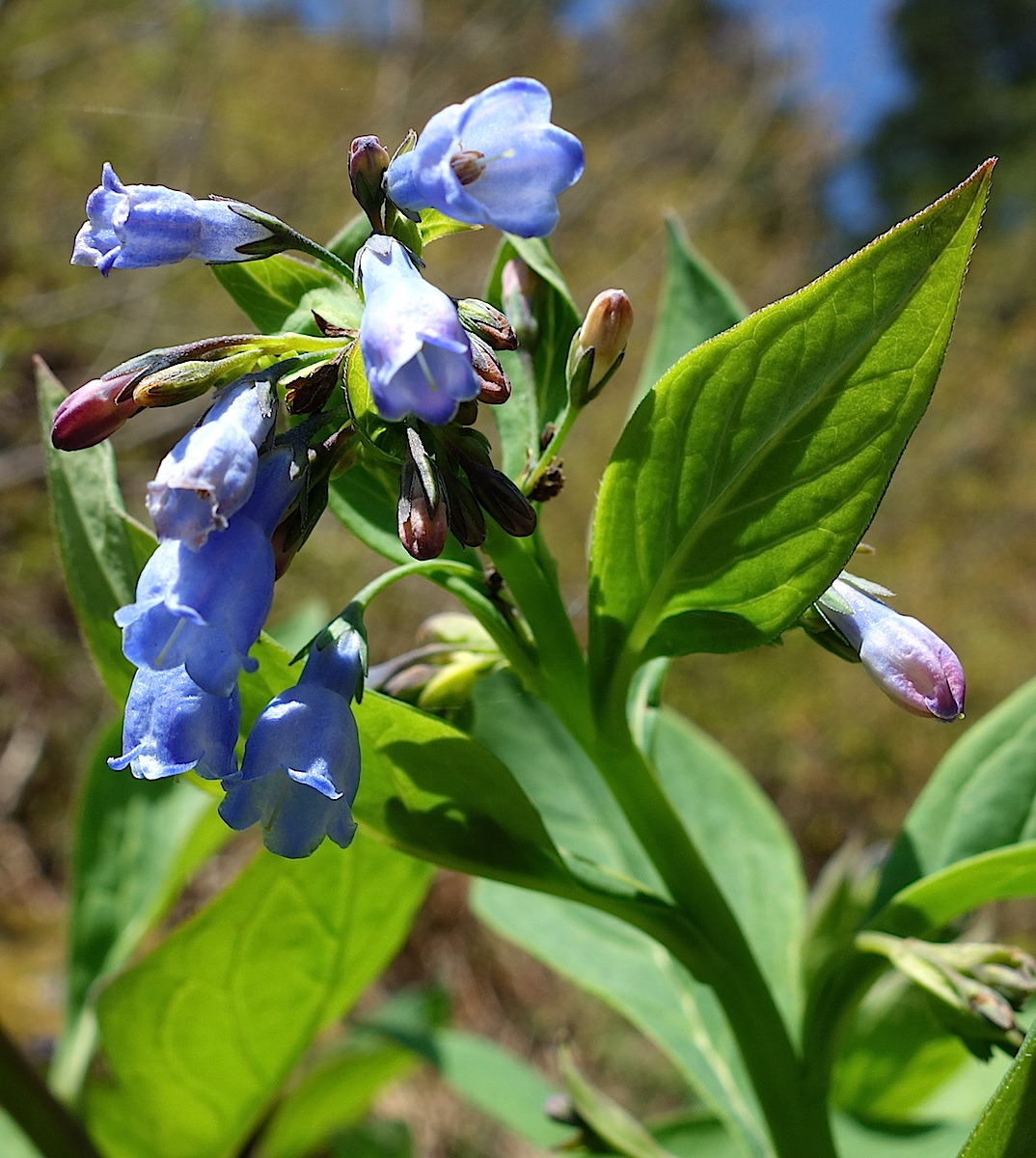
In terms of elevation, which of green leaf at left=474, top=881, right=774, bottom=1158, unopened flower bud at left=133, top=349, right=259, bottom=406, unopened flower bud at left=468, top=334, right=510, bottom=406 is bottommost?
green leaf at left=474, top=881, right=774, bottom=1158

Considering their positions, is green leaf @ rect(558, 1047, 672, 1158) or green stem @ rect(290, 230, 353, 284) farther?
green leaf @ rect(558, 1047, 672, 1158)

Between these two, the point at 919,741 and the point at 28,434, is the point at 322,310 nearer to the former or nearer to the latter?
the point at 919,741

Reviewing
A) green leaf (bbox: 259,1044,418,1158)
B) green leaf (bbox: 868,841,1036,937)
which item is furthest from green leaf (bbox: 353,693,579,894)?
green leaf (bbox: 259,1044,418,1158)

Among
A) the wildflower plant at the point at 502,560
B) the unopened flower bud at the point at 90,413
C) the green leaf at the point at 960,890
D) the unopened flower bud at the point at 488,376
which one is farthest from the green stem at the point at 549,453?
the green leaf at the point at 960,890

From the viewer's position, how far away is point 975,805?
2.74 ft

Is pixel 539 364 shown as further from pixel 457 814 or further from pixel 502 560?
pixel 457 814

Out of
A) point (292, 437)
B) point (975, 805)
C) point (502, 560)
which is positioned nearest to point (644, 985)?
point (975, 805)

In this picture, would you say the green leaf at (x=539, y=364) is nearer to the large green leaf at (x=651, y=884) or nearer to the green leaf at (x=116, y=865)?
the large green leaf at (x=651, y=884)

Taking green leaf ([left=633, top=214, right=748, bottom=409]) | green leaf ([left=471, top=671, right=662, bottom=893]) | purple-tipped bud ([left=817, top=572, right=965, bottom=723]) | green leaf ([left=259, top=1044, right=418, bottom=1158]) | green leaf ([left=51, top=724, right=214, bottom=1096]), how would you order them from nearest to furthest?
purple-tipped bud ([left=817, top=572, right=965, bottom=723])
green leaf ([left=633, top=214, right=748, bottom=409])
green leaf ([left=471, top=671, right=662, bottom=893])
green leaf ([left=51, top=724, right=214, bottom=1096])
green leaf ([left=259, top=1044, right=418, bottom=1158])

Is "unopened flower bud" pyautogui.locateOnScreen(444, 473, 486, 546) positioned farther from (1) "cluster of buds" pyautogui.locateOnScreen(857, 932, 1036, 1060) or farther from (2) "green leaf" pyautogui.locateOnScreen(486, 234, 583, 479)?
(1) "cluster of buds" pyautogui.locateOnScreen(857, 932, 1036, 1060)

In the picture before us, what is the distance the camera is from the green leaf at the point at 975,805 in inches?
32.3

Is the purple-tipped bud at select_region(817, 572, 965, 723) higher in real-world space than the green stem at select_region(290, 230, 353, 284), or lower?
lower

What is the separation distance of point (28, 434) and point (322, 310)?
3209mm

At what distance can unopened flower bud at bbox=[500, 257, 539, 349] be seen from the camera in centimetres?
67
